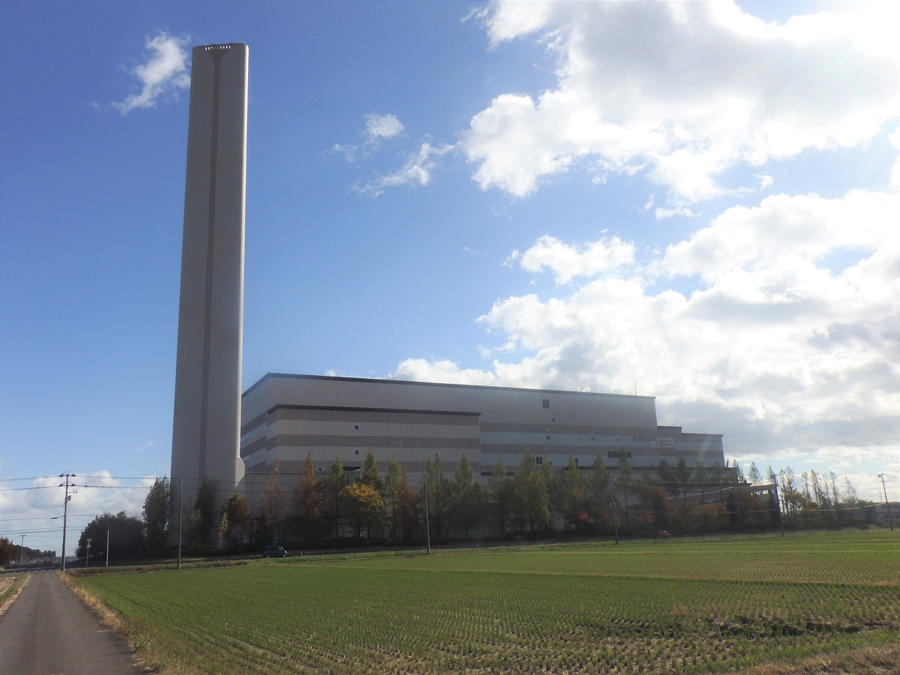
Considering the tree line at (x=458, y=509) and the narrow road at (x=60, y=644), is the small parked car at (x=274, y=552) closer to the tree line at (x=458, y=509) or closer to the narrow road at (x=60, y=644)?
the tree line at (x=458, y=509)

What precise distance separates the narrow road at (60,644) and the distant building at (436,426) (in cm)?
5640

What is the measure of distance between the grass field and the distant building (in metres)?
54.1

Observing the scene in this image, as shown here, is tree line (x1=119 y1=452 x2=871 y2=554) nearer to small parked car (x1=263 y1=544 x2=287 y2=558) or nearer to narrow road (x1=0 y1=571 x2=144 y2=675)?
small parked car (x1=263 y1=544 x2=287 y2=558)

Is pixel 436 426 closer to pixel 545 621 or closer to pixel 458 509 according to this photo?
pixel 458 509

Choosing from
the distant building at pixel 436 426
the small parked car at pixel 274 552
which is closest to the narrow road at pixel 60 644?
the small parked car at pixel 274 552

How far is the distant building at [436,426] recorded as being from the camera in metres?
86.6

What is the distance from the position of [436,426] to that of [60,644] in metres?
76.1

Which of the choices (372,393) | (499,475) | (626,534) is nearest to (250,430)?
(372,393)

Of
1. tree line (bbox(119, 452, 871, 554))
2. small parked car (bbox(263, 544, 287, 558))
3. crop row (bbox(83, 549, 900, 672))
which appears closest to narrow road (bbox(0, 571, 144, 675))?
crop row (bbox(83, 549, 900, 672))

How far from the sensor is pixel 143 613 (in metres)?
25.1

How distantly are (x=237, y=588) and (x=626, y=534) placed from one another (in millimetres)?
64329

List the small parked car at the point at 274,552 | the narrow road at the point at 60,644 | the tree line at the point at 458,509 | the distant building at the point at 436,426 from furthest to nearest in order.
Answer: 1. the distant building at the point at 436,426
2. the tree line at the point at 458,509
3. the small parked car at the point at 274,552
4. the narrow road at the point at 60,644

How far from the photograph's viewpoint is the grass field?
1391 cm

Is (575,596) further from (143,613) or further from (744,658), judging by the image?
(143,613)
